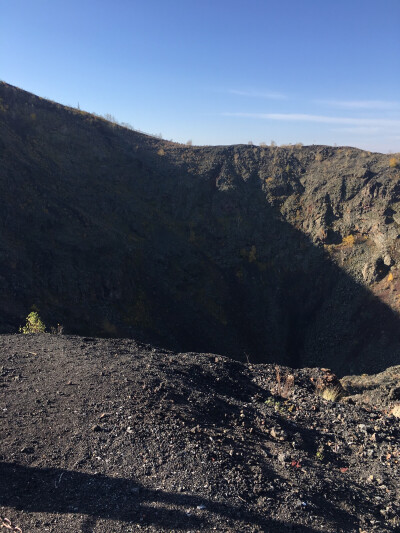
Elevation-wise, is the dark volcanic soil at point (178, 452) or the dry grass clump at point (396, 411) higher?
the dark volcanic soil at point (178, 452)

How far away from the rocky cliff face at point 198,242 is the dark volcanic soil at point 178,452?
33.9 ft

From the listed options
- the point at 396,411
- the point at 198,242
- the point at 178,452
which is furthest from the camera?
the point at 198,242

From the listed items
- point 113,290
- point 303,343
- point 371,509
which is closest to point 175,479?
point 371,509

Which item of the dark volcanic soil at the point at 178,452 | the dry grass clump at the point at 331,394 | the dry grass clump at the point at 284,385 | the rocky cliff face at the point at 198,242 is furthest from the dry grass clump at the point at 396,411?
the rocky cliff face at the point at 198,242

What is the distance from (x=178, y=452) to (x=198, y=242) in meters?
24.5

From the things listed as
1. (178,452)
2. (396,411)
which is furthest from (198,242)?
(178,452)

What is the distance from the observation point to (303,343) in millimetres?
24641

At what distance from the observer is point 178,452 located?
4617 mm

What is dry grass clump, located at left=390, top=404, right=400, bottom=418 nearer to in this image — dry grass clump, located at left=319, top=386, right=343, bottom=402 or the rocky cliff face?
dry grass clump, located at left=319, top=386, right=343, bottom=402

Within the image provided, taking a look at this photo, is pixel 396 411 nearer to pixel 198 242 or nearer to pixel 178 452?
pixel 178 452

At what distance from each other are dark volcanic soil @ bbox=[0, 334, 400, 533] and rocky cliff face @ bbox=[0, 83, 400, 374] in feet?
33.9

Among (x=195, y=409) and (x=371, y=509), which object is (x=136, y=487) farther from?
(x=371, y=509)

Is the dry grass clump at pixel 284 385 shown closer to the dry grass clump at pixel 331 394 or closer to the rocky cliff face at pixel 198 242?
the dry grass clump at pixel 331 394

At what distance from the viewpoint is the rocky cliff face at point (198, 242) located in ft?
67.6
